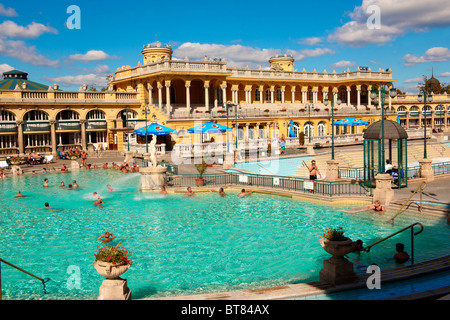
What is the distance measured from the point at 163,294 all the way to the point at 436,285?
22.2 ft

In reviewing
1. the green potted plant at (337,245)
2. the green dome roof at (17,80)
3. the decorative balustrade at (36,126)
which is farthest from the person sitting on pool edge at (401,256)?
the green dome roof at (17,80)

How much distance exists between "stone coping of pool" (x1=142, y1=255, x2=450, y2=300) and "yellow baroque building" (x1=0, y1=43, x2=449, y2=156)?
78.0 ft

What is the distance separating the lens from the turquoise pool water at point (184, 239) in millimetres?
11898

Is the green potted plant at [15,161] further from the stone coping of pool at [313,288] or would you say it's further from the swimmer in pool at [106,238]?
the stone coping of pool at [313,288]

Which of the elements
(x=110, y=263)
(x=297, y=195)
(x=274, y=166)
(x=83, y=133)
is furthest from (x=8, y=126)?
(x=110, y=263)

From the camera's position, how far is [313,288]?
976 centimetres

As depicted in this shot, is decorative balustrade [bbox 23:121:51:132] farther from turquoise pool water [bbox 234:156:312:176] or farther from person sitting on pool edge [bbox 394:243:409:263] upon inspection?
person sitting on pool edge [bbox 394:243:409:263]

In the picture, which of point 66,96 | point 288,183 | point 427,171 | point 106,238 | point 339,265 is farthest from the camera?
point 66,96

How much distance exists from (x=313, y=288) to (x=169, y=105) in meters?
37.1

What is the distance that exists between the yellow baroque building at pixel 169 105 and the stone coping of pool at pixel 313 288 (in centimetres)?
2378

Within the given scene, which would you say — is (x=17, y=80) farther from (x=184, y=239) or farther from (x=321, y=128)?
(x=184, y=239)

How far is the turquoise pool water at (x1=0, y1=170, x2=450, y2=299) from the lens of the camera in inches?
468
